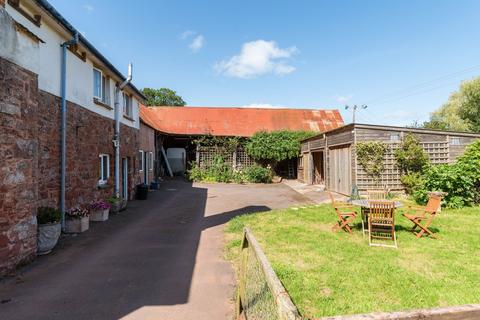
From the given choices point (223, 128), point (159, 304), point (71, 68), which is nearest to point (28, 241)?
point (159, 304)

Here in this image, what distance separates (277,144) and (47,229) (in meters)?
17.8

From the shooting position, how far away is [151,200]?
12711 millimetres

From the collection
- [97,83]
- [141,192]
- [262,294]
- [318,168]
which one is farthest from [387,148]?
[262,294]

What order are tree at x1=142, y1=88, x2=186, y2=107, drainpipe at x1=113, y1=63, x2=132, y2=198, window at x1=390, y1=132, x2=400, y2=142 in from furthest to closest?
tree at x1=142, y1=88, x2=186, y2=107, window at x1=390, y1=132, x2=400, y2=142, drainpipe at x1=113, y1=63, x2=132, y2=198

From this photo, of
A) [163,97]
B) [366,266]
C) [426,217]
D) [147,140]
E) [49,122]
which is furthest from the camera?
[163,97]

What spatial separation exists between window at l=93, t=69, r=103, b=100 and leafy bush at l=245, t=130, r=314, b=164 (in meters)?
13.9

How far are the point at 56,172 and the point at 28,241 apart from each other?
7.47 feet

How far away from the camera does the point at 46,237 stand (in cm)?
554

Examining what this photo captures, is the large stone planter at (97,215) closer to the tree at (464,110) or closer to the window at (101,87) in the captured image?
the window at (101,87)

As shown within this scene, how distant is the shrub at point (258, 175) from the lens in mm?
21312

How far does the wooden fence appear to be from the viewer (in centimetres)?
146

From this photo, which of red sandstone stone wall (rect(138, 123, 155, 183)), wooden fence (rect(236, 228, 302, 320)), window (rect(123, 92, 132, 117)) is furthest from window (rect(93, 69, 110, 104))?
wooden fence (rect(236, 228, 302, 320))

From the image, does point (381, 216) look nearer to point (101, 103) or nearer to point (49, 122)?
point (49, 122)

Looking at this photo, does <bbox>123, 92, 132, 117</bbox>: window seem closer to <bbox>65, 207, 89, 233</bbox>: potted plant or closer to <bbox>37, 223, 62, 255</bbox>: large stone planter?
<bbox>65, 207, 89, 233</bbox>: potted plant
